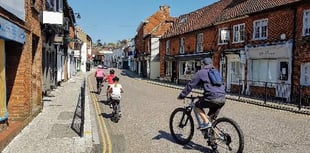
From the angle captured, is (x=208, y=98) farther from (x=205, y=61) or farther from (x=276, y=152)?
(x=276, y=152)

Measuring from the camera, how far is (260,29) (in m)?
21.1

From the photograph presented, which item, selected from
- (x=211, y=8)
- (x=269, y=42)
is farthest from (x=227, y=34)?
(x=211, y=8)

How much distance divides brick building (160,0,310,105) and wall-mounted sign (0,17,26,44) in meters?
13.0

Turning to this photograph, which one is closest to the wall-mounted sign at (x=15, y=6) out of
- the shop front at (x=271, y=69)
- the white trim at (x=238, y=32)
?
the shop front at (x=271, y=69)

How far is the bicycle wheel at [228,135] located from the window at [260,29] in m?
15.5

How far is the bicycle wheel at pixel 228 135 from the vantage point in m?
6.11

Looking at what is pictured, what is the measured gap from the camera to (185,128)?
7426mm

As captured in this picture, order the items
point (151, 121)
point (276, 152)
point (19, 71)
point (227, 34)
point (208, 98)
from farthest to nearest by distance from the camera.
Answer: point (227, 34), point (151, 121), point (19, 71), point (276, 152), point (208, 98)

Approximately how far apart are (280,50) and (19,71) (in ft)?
48.9

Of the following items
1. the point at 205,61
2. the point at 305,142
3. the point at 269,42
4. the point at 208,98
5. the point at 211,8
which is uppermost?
the point at 211,8

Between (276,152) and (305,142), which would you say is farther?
(305,142)

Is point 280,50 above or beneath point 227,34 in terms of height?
beneath

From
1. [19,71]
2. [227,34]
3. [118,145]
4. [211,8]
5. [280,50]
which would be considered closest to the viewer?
[118,145]

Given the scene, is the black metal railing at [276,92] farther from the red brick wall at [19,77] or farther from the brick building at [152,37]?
the brick building at [152,37]
